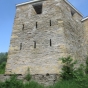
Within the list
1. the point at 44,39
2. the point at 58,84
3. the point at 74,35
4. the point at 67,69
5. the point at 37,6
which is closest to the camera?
the point at 58,84

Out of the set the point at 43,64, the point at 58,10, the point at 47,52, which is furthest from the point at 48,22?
the point at 43,64

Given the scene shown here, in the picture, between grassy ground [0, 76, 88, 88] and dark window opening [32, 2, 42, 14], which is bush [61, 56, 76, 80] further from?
dark window opening [32, 2, 42, 14]

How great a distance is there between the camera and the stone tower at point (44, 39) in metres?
11.2

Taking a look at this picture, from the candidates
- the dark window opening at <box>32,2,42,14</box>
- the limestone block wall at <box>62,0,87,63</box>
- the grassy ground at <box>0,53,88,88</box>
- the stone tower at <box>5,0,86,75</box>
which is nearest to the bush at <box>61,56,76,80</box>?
the grassy ground at <box>0,53,88,88</box>

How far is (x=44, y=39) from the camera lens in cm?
1184

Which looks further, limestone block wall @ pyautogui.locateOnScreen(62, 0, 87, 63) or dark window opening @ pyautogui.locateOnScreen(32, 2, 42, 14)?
dark window opening @ pyautogui.locateOnScreen(32, 2, 42, 14)

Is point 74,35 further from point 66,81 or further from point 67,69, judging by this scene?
point 66,81

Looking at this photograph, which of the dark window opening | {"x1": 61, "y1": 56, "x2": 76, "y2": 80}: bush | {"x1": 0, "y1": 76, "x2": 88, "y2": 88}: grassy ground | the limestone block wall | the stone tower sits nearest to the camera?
{"x1": 0, "y1": 76, "x2": 88, "y2": 88}: grassy ground

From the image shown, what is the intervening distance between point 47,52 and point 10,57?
108 inches

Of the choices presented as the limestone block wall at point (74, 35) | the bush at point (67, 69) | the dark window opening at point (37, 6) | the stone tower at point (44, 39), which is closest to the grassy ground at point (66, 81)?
the bush at point (67, 69)

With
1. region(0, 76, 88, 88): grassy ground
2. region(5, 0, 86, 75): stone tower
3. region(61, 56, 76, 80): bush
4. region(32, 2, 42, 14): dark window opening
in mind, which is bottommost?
region(0, 76, 88, 88): grassy ground

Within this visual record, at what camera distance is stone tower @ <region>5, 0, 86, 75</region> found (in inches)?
442

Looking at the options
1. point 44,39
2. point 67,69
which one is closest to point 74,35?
point 44,39

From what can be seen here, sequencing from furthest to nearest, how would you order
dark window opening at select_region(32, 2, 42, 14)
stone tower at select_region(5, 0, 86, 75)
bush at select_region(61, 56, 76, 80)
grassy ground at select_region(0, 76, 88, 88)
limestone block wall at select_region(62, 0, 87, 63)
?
dark window opening at select_region(32, 2, 42, 14) → limestone block wall at select_region(62, 0, 87, 63) → stone tower at select_region(5, 0, 86, 75) → bush at select_region(61, 56, 76, 80) → grassy ground at select_region(0, 76, 88, 88)
